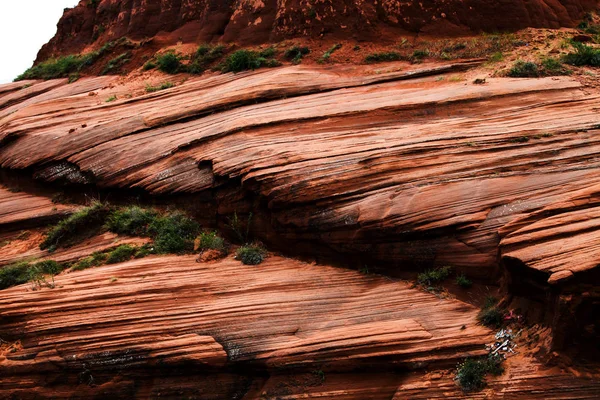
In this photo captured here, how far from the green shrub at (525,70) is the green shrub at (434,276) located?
5.92 metres

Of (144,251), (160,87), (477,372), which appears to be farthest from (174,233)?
(160,87)

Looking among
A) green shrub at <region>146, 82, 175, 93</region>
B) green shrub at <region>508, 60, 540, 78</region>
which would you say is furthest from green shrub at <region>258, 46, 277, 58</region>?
green shrub at <region>508, 60, 540, 78</region>

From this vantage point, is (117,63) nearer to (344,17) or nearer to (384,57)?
(344,17)

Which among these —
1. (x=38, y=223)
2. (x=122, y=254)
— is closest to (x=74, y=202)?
(x=38, y=223)

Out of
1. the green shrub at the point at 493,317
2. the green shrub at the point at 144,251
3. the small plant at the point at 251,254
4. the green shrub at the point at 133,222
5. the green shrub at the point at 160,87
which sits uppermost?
the green shrub at the point at 160,87

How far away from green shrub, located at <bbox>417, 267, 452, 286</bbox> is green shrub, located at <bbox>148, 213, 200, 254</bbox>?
4535mm

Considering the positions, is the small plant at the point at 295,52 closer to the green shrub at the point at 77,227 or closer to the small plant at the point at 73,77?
the green shrub at the point at 77,227

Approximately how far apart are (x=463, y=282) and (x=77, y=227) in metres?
8.13

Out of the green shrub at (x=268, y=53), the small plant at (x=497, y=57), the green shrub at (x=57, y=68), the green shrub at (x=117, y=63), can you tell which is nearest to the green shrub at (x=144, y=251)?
the green shrub at (x=268, y=53)

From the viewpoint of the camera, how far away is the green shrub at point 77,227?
43.6 ft

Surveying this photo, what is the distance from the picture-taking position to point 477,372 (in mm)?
8117

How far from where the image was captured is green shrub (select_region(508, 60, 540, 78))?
44.3 feet

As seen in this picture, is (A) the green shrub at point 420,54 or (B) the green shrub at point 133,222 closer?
(B) the green shrub at point 133,222

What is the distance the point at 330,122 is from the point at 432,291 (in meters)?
4.29
